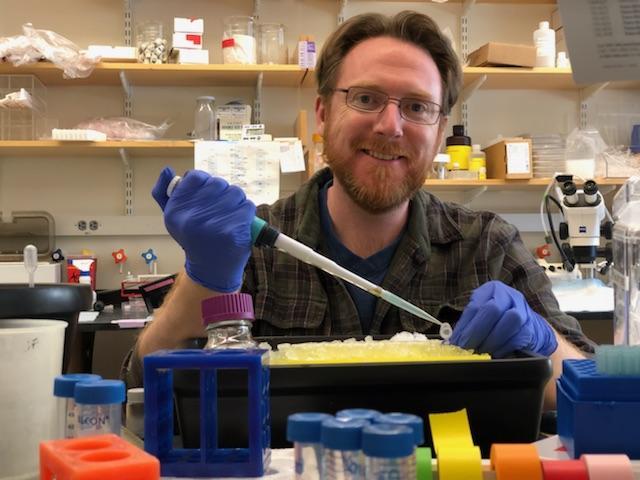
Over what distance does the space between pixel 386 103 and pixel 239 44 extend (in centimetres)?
155

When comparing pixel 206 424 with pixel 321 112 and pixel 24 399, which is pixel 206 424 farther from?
pixel 321 112

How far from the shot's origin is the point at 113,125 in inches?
111

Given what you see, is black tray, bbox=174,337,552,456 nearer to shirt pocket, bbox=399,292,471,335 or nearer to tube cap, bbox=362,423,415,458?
tube cap, bbox=362,423,415,458

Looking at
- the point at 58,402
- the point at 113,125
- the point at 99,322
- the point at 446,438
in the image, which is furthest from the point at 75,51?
the point at 446,438

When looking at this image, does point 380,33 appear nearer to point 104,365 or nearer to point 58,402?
point 58,402

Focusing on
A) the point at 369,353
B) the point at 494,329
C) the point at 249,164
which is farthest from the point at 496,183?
the point at 369,353

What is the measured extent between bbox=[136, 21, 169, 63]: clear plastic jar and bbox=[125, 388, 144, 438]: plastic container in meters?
2.30

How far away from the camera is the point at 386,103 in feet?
4.84

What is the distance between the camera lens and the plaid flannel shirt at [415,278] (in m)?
1.38

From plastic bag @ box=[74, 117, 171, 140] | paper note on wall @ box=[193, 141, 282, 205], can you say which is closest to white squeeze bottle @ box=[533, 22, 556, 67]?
paper note on wall @ box=[193, 141, 282, 205]

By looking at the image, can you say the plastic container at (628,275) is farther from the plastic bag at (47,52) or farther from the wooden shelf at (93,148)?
the plastic bag at (47,52)


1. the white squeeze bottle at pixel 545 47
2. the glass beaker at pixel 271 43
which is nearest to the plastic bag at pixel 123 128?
the glass beaker at pixel 271 43

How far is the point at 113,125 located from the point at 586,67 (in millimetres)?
2392

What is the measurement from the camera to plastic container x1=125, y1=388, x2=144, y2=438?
0.72m
